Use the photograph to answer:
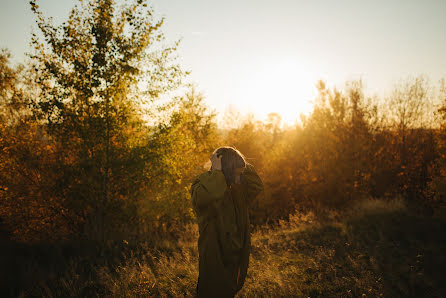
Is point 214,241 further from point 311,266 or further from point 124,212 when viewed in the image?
point 124,212

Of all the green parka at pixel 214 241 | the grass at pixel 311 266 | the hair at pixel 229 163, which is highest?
the hair at pixel 229 163

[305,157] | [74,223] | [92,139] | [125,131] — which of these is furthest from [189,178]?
[305,157]

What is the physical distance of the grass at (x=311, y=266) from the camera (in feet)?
14.2

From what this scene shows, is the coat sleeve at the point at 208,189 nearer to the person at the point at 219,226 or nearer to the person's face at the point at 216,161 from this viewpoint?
the person at the point at 219,226

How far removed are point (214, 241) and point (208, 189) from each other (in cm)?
53

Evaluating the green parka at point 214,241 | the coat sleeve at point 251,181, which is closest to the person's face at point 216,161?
the green parka at point 214,241

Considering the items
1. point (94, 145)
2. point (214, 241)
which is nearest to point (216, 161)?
point (214, 241)

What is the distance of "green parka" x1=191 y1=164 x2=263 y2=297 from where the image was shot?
2.24 metres

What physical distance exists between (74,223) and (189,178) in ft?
19.7

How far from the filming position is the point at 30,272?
8328mm

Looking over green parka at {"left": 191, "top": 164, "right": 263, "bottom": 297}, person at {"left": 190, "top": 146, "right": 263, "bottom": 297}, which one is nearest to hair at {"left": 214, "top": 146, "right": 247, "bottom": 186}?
person at {"left": 190, "top": 146, "right": 263, "bottom": 297}

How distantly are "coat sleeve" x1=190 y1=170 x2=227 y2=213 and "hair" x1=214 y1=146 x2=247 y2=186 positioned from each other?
0.15m

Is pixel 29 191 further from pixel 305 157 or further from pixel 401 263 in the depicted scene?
pixel 305 157

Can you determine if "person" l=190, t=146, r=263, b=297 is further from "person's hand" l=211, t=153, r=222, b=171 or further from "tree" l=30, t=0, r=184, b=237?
"tree" l=30, t=0, r=184, b=237
